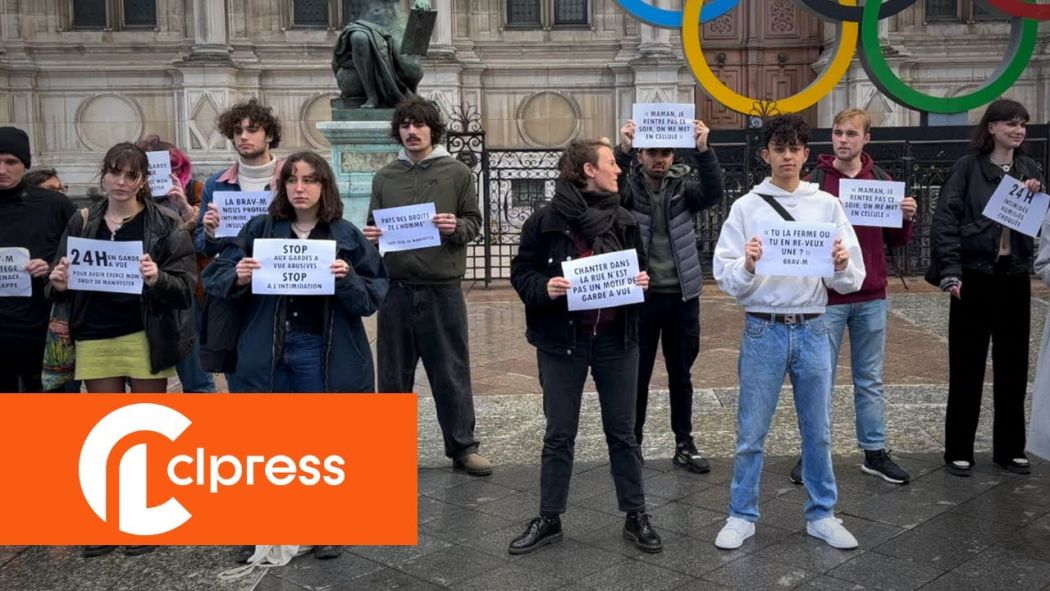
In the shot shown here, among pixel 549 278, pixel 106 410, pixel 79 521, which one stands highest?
pixel 549 278

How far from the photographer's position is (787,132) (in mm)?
5195

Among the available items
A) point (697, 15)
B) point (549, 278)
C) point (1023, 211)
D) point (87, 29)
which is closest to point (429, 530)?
point (549, 278)

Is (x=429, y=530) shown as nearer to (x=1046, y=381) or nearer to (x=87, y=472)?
(x=87, y=472)

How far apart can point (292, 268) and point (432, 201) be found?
1.52 meters

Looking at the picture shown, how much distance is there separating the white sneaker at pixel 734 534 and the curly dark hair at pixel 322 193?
2.39 meters

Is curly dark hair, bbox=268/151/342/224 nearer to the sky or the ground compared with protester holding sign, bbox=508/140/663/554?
nearer to the sky

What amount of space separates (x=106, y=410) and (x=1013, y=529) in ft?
13.8

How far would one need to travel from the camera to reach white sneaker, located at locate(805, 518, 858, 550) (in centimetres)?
515

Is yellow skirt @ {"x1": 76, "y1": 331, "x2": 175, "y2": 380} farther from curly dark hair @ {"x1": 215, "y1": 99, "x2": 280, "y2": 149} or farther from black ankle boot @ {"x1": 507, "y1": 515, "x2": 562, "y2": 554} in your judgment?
black ankle boot @ {"x1": 507, "y1": 515, "x2": 562, "y2": 554}

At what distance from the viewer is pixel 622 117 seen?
993 inches

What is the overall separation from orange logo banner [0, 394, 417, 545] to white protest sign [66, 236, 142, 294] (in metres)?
1.13

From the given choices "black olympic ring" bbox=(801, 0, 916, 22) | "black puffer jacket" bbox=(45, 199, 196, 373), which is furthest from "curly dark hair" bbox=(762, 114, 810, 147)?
"black olympic ring" bbox=(801, 0, 916, 22)

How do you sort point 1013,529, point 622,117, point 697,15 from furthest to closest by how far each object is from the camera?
point 622,117 → point 697,15 → point 1013,529

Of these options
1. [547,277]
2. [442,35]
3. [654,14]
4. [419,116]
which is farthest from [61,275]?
[442,35]
